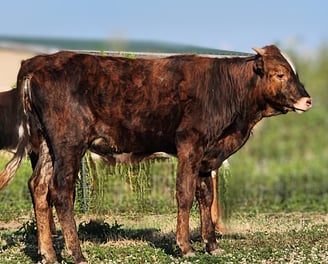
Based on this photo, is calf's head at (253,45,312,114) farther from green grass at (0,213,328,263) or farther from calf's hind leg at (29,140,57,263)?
calf's hind leg at (29,140,57,263)

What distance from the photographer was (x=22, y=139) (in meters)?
9.91

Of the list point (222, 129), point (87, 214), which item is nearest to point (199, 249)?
point (222, 129)

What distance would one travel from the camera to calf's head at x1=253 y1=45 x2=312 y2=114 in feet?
32.7

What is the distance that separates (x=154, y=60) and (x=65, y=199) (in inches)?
86.5

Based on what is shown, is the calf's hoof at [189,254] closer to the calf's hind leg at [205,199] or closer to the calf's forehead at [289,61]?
the calf's hind leg at [205,199]

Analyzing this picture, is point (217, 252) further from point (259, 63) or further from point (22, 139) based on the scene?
point (22, 139)

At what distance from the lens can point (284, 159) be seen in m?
7.92

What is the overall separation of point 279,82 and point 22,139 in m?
3.40

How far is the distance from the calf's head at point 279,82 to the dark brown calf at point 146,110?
0.04ft

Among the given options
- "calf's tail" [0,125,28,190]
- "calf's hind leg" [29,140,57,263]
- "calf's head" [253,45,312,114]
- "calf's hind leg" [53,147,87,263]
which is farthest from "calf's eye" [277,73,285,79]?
"calf's tail" [0,125,28,190]

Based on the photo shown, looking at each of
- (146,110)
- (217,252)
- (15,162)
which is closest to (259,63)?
(146,110)

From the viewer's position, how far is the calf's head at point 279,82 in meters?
9.96

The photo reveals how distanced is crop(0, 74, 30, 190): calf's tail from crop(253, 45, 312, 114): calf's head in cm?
300

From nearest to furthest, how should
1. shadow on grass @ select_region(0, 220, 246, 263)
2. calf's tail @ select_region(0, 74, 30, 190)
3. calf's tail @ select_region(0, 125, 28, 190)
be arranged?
calf's tail @ select_region(0, 74, 30, 190) < calf's tail @ select_region(0, 125, 28, 190) < shadow on grass @ select_region(0, 220, 246, 263)
